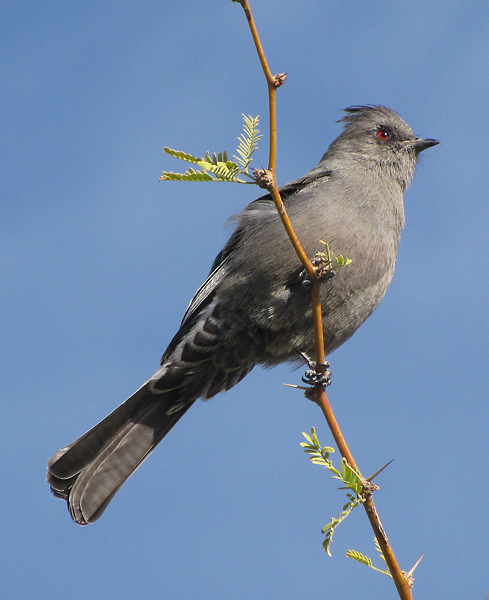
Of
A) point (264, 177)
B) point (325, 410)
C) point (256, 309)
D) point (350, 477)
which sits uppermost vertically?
point (256, 309)

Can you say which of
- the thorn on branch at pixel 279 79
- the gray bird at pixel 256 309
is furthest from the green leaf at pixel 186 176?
the gray bird at pixel 256 309

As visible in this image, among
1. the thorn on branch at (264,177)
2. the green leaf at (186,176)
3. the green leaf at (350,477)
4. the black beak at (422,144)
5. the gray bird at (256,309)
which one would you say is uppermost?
the black beak at (422,144)

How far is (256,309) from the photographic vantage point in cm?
569

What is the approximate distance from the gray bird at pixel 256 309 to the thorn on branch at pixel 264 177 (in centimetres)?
238

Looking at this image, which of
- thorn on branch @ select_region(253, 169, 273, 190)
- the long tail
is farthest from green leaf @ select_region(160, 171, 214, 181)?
the long tail

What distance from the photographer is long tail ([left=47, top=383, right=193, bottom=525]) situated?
5.80 metres

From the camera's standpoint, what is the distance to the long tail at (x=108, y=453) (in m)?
5.80

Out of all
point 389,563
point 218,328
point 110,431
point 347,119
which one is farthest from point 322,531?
point 347,119

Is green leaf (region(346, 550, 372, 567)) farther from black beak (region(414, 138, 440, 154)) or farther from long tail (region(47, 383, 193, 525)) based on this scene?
black beak (region(414, 138, 440, 154))

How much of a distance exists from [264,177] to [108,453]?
12.7ft

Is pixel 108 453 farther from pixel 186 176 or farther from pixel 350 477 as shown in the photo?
pixel 186 176

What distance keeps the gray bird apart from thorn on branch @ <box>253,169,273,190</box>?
2.38 metres

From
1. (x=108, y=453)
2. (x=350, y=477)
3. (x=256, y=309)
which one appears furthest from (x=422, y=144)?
(x=350, y=477)

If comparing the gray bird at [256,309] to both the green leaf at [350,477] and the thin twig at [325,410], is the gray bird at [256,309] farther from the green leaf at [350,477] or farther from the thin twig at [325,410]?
the green leaf at [350,477]
